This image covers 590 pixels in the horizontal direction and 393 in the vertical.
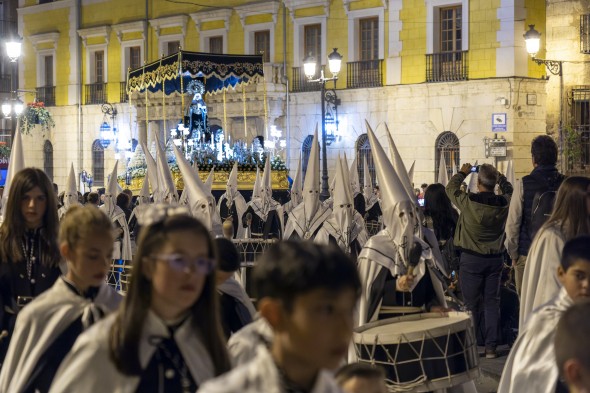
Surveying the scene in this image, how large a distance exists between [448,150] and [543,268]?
2494cm

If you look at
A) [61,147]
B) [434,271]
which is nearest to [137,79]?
[61,147]

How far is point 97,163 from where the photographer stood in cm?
4341

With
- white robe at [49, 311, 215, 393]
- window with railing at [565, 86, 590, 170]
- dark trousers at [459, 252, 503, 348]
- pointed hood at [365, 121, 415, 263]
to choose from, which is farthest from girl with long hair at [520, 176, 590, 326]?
window with railing at [565, 86, 590, 170]

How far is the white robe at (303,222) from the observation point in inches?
605

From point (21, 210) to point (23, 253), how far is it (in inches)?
9.4

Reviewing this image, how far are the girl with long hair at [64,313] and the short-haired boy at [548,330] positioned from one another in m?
1.80

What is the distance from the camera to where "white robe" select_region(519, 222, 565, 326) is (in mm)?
6812

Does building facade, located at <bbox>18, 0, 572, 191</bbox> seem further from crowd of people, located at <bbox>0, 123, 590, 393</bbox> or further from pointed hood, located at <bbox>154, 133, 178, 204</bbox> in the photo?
crowd of people, located at <bbox>0, 123, 590, 393</bbox>

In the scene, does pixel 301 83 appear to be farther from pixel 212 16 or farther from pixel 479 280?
pixel 479 280

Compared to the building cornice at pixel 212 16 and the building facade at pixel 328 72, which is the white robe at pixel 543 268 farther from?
the building cornice at pixel 212 16

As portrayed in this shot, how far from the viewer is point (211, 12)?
127 feet

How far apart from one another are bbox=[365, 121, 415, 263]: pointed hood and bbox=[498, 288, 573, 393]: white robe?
2445 mm

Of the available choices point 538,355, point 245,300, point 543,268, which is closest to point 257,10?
point 543,268

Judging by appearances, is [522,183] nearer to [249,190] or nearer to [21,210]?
→ [21,210]
